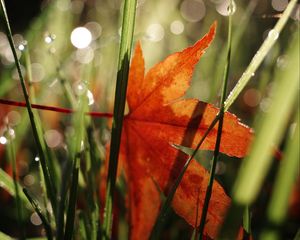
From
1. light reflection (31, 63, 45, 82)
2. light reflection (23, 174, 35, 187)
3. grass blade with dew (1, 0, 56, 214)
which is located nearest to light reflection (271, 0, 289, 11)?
light reflection (31, 63, 45, 82)

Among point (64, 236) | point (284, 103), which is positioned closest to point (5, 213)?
point (64, 236)

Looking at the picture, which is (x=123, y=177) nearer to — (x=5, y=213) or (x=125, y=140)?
(x=125, y=140)

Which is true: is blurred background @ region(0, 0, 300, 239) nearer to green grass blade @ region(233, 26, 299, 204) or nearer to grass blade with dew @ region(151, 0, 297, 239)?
grass blade with dew @ region(151, 0, 297, 239)

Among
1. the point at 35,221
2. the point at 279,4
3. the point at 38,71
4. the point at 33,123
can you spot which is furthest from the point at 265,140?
the point at 279,4

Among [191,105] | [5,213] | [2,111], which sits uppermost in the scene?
[191,105]

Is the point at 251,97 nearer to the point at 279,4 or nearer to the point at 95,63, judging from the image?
the point at 95,63

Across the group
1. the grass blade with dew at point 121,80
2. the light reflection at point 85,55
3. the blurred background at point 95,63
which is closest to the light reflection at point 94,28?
the blurred background at point 95,63
